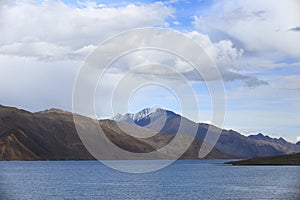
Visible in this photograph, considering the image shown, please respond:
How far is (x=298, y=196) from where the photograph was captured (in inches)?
3907

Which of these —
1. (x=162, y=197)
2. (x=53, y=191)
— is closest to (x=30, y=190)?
(x=53, y=191)

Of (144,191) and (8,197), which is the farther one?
(144,191)

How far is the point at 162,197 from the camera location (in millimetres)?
102438

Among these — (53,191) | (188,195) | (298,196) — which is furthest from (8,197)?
(298,196)

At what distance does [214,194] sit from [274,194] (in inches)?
531

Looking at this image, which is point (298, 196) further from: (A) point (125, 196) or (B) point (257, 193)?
(A) point (125, 196)

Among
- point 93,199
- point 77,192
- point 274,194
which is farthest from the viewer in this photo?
point 77,192

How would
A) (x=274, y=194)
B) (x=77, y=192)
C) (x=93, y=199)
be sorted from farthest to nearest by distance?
1. (x=77, y=192)
2. (x=274, y=194)
3. (x=93, y=199)

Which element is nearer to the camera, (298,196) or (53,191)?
(298,196)

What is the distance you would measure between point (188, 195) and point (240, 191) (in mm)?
15373

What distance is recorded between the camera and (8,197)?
101m

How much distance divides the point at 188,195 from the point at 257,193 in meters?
16.3

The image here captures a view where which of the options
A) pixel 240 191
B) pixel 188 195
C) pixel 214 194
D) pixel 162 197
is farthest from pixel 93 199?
pixel 240 191

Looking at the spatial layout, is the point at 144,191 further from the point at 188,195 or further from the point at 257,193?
the point at 257,193
